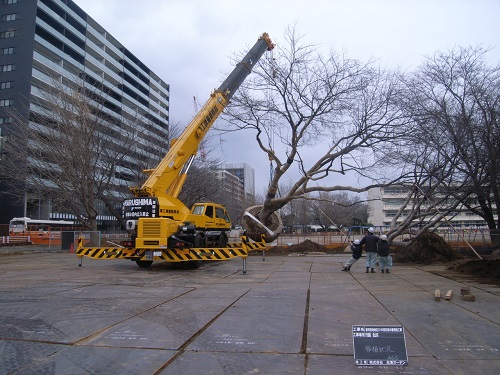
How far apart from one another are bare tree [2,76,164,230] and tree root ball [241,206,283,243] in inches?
447

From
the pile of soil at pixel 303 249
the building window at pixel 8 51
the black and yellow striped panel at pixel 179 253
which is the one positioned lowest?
the pile of soil at pixel 303 249

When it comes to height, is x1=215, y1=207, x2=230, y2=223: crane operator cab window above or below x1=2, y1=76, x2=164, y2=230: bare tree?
below

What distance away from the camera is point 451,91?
2020 cm

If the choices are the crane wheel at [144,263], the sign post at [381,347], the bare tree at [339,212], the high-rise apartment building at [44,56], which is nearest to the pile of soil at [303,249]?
the crane wheel at [144,263]

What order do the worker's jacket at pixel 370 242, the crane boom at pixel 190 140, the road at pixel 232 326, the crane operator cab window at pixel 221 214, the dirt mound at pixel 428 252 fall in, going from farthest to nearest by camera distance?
the crane operator cab window at pixel 221 214
the dirt mound at pixel 428 252
the crane boom at pixel 190 140
the worker's jacket at pixel 370 242
the road at pixel 232 326

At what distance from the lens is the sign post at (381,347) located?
4.41 m

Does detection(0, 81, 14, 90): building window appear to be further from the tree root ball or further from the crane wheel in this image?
the crane wheel

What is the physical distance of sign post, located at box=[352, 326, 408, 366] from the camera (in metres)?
4.41

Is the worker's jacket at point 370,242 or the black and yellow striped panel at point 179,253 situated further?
the black and yellow striped panel at point 179,253

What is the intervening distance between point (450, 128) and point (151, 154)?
24.2 metres

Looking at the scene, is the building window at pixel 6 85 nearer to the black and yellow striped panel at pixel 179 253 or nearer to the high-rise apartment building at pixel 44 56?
the high-rise apartment building at pixel 44 56

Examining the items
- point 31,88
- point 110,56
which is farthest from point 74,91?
point 110,56

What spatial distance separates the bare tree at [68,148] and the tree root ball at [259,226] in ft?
37.3

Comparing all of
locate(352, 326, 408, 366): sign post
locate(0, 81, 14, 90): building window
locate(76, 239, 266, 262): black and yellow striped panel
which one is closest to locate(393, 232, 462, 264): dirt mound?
locate(76, 239, 266, 262): black and yellow striped panel
